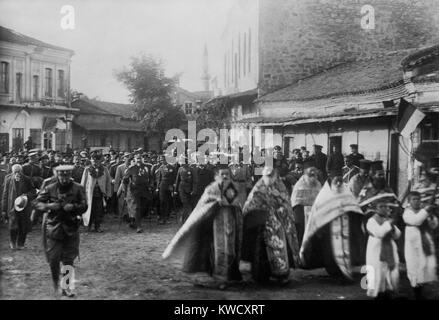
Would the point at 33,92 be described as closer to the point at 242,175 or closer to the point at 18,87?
the point at 18,87

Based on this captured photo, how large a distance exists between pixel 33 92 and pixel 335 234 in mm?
22786

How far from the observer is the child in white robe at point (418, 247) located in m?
7.16

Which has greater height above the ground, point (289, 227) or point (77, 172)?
point (77, 172)

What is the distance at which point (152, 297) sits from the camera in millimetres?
7188

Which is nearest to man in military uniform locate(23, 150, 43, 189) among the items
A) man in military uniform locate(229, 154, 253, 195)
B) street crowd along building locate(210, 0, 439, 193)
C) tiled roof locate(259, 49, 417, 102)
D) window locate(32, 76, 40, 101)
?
man in military uniform locate(229, 154, 253, 195)

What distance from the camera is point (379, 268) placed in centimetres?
691

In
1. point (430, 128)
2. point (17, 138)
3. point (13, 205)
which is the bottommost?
point (13, 205)

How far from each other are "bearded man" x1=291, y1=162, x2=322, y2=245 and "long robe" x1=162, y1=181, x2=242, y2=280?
2.00m

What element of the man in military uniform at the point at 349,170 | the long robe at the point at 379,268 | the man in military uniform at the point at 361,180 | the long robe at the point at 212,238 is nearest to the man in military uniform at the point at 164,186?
the man in military uniform at the point at 349,170

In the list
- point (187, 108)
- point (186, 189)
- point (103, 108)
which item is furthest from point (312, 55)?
point (103, 108)

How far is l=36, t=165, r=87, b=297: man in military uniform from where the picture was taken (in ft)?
23.2

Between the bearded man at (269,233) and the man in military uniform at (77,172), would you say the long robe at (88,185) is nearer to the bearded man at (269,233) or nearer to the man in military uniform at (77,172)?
the man in military uniform at (77,172)

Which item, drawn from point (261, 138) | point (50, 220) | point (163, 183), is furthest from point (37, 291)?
point (261, 138)
